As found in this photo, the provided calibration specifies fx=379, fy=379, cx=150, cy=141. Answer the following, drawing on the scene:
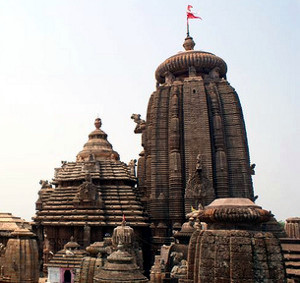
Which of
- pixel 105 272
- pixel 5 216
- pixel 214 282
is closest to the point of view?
pixel 214 282

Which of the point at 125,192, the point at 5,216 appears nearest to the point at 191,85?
the point at 125,192

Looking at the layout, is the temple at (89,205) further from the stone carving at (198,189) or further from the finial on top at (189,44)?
the finial on top at (189,44)

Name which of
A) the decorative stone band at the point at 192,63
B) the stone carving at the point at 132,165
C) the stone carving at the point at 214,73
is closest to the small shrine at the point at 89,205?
the stone carving at the point at 132,165

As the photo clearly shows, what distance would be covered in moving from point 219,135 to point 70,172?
15604 mm

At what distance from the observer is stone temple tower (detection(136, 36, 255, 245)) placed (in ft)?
106

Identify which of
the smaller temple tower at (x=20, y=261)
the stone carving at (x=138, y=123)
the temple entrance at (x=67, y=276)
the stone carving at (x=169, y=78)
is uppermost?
the stone carving at (x=169, y=78)

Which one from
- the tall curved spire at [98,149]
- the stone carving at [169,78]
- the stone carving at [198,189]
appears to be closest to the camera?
the stone carving at [198,189]

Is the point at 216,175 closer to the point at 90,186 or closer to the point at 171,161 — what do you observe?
the point at 171,161

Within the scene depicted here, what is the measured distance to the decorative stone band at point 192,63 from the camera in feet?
120

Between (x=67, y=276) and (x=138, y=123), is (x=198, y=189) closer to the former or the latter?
(x=67, y=276)

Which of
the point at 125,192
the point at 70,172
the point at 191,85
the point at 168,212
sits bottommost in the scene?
the point at 168,212

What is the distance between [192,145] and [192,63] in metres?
8.58

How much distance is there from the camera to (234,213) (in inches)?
315

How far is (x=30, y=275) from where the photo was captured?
87.7ft
